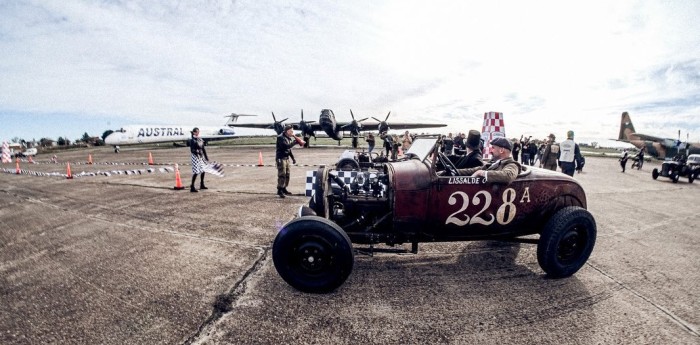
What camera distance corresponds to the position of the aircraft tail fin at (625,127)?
97.7ft

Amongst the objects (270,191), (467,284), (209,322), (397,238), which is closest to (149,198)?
(270,191)

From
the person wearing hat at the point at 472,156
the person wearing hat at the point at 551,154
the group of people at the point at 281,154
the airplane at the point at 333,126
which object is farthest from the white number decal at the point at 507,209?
the airplane at the point at 333,126

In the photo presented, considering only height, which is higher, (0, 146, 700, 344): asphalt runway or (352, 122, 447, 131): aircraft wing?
(352, 122, 447, 131): aircraft wing

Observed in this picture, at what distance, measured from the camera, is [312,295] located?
3266 mm

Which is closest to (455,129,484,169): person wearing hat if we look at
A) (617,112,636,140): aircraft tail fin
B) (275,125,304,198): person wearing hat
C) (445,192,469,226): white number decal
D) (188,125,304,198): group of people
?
(445,192,469,226): white number decal

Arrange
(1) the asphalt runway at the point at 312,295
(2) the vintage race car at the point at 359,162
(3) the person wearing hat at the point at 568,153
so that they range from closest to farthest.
Answer: (1) the asphalt runway at the point at 312,295 → (2) the vintage race car at the point at 359,162 → (3) the person wearing hat at the point at 568,153

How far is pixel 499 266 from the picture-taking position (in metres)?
4.02

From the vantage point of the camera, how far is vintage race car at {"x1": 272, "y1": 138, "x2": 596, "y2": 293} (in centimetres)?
322

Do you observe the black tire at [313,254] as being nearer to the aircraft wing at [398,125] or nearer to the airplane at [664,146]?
the airplane at [664,146]

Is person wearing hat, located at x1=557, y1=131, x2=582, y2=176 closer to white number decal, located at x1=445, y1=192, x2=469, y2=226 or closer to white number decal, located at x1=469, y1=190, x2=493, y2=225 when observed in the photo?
white number decal, located at x1=469, y1=190, x2=493, y2=225

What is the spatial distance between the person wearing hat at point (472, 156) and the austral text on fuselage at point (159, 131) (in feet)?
134

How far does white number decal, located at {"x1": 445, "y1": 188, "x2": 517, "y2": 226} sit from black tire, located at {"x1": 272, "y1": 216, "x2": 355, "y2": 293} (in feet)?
4.44

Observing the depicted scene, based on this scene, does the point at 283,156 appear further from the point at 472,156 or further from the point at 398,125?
the point at 398,125

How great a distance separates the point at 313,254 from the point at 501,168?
2.52m
